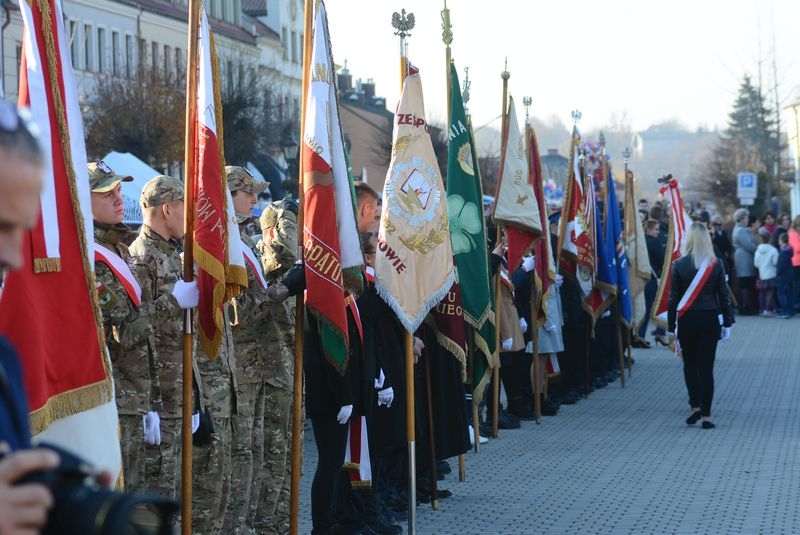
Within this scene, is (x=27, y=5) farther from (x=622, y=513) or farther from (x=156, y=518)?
(x=622, y=513)

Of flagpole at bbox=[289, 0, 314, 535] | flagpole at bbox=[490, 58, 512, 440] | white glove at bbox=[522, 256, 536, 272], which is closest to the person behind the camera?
flagpole at bbox=[289, 0, 314, 535]

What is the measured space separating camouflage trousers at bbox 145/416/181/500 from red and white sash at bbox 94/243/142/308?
0.70 m

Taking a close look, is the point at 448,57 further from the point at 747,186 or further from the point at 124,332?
the point at 747,186

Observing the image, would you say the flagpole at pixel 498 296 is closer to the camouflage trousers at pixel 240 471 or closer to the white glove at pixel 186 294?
the camouflage trousers at pixel 240 471

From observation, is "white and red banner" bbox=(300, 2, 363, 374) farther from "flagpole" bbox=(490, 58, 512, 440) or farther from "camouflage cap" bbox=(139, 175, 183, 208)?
"flagpole" bbox=(490, 58, 512, 440)

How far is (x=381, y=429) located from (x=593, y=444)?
4418mm

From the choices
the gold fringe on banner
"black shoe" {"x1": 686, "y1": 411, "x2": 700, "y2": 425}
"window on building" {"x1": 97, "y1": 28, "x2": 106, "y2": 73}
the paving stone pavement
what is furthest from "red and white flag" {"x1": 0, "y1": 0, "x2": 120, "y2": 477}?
"window on building" {"x1": 97, "y1": 28, "x2": 106, "y2": 73}

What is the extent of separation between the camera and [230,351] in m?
7.41

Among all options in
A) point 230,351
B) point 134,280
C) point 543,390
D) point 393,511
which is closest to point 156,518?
point 134,280

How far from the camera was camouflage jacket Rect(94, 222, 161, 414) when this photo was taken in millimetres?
6383

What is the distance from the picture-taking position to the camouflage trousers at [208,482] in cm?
714

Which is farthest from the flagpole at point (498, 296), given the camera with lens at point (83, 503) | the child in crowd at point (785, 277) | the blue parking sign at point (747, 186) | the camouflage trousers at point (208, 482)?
the blue parking sign at point (747, 186)

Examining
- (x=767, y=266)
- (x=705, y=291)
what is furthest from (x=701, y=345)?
(x=767, y=266)

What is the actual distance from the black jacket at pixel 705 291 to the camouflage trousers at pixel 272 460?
6.60 meters
